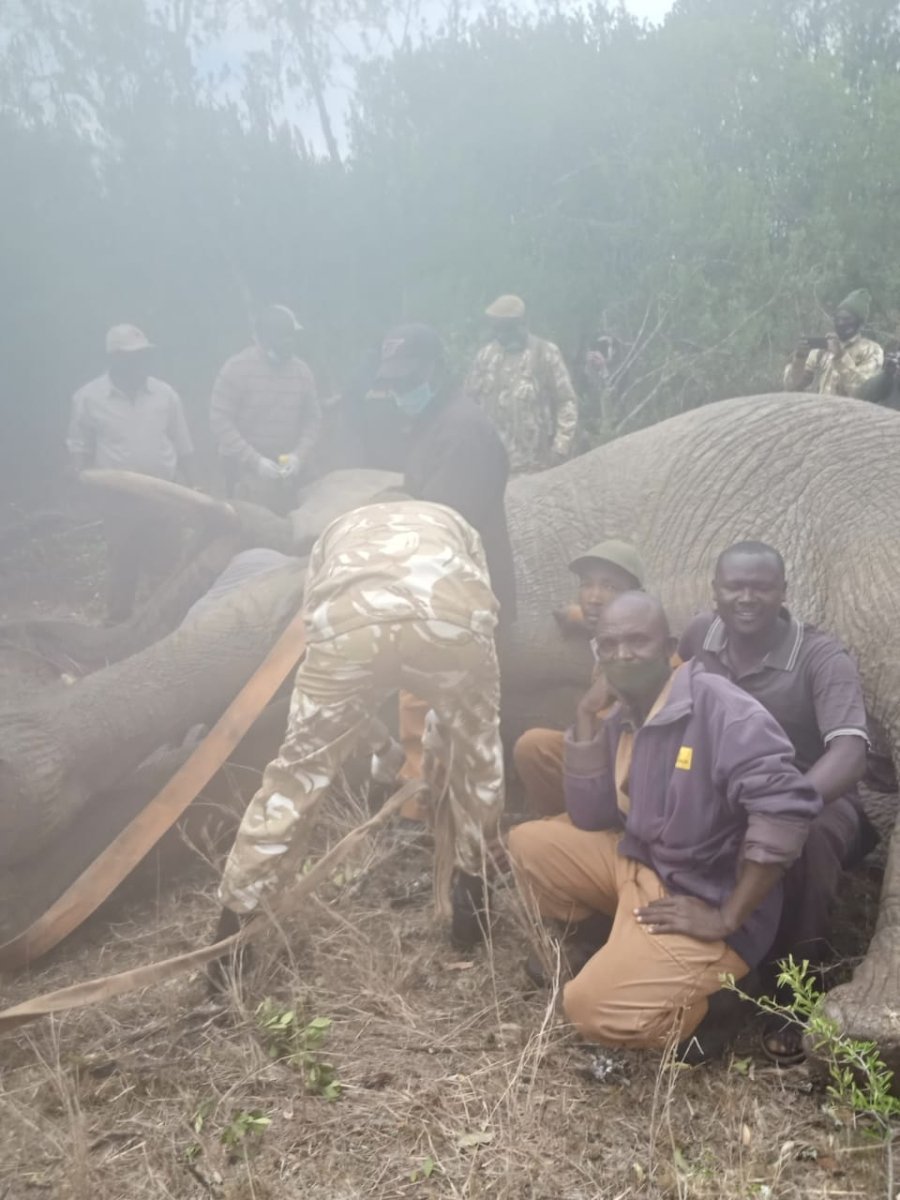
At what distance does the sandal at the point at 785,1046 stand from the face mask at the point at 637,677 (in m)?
0.83

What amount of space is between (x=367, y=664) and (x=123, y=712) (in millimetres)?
1372

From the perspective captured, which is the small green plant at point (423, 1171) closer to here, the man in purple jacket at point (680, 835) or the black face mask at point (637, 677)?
the man in purple jacket at point (680, 835)

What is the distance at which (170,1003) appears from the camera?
306cm

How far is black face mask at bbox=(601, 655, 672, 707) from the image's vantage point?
2750 mm

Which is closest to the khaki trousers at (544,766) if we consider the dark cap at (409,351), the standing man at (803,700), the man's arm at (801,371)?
the standing man at (803,700)

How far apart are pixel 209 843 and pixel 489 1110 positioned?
5.14 ft

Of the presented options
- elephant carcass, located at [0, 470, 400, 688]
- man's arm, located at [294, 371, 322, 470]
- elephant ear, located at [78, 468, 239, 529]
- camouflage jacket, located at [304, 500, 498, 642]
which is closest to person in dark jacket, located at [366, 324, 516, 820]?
camouflage jacket, located at [304, 500, 498, 642]

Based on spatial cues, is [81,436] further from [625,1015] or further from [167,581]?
[625,1015]

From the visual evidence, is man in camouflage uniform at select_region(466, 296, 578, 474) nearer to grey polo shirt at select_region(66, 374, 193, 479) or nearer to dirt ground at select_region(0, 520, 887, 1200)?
grey polo shirt at select_region(66, 374, 193, 479)

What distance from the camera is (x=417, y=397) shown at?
375cm

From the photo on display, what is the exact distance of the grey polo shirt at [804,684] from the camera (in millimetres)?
2955

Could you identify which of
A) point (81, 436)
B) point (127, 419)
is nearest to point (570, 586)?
point (127, 419)

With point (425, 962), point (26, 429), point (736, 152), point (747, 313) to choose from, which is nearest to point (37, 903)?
point (425, 962)

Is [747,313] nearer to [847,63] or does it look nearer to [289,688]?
[847,63]
